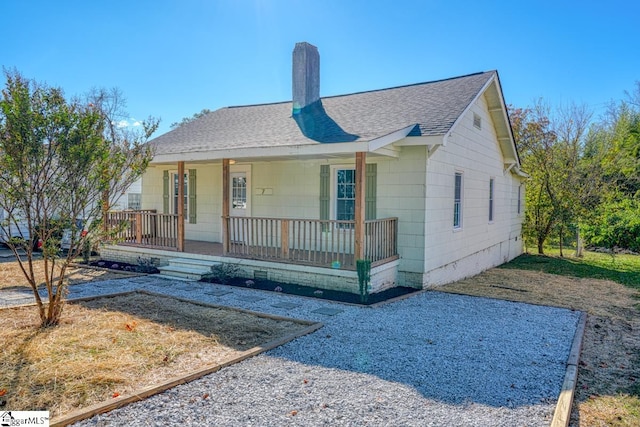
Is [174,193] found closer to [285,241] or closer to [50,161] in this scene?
[285,241]

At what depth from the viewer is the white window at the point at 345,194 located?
370 inches

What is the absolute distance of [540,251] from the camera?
58.0 ft

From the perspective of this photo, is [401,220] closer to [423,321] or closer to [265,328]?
[423,321]

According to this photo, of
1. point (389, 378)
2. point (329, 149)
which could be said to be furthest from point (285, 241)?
point (389, 378)

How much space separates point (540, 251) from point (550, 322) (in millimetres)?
12789

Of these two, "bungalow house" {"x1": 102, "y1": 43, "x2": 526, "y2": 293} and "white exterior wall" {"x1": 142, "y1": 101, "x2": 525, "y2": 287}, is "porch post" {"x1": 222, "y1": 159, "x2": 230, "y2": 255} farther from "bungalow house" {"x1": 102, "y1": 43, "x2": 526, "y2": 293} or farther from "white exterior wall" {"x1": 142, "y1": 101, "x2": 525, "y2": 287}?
"white exterior wall" {"x1": 142, "y1": 101, "x2": 525, "y2": 287}

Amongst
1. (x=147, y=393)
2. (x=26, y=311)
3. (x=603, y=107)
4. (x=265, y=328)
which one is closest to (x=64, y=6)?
(x=26, y=311)

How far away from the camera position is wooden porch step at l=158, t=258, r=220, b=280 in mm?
9102

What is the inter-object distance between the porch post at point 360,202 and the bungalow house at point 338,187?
2 centimetres

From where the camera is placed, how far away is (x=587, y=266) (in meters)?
13.8

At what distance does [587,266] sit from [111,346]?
48.2 ft

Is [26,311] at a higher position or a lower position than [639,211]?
lower

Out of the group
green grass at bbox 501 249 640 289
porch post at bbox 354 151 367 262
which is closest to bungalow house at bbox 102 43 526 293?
porch post at bbox 354 151 367 262

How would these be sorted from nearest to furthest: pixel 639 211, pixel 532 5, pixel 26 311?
1. pixel 26 311
2. pixel 532 5
3. pixel 639 211
